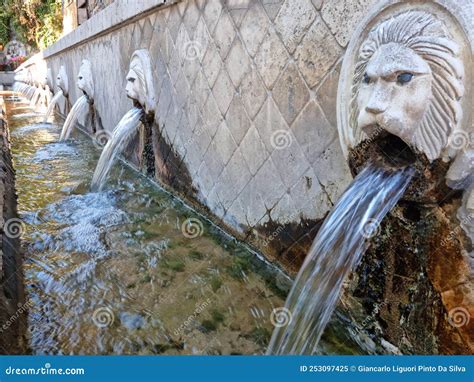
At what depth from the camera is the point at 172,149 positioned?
303cm

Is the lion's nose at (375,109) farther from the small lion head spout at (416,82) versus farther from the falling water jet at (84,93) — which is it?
the falling water jet at (84,93)

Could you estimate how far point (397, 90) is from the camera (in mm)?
1188

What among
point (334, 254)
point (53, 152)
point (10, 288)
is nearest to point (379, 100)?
point (334, 254)

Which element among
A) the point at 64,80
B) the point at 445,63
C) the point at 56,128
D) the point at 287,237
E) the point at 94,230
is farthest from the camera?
the point at 64,80

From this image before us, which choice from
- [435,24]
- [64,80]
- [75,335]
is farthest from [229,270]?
[64,80]

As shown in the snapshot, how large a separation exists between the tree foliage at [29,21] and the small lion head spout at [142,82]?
1352 centimetres

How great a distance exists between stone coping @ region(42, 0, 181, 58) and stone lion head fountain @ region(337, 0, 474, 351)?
6.07ft

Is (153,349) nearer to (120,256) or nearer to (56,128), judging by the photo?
(120,256)

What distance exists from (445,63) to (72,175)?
303 centimetres

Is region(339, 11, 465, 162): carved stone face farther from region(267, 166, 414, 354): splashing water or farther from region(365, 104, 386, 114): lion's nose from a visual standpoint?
region(267, 166, 414, 354): splashing water

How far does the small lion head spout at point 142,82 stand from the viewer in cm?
322

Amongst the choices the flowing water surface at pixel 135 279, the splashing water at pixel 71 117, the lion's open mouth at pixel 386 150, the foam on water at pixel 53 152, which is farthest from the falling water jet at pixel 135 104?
the lion's open mouth at pixel 386 150

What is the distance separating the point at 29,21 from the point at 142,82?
18.9 metres

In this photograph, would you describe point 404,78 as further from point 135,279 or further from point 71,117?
point 71,117
